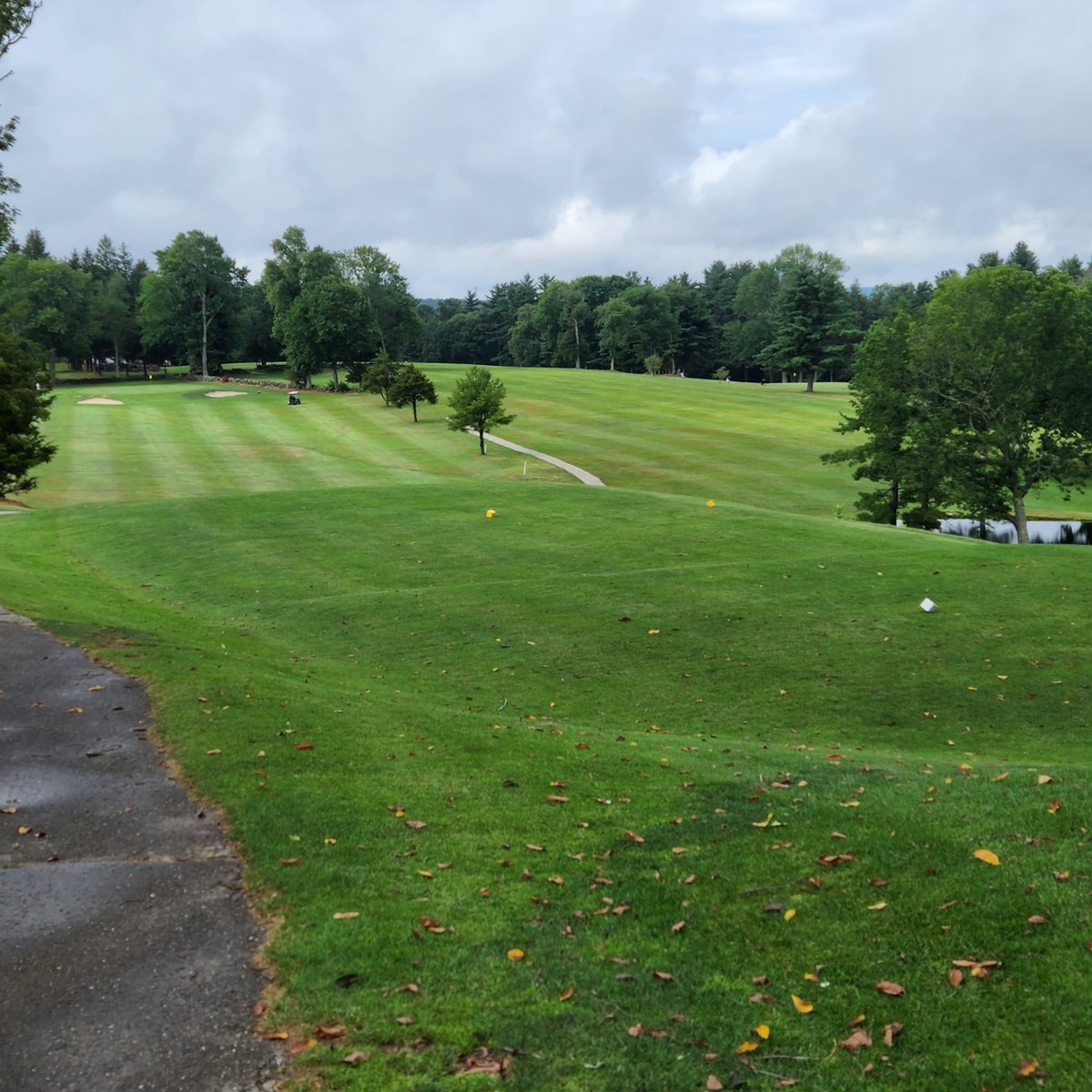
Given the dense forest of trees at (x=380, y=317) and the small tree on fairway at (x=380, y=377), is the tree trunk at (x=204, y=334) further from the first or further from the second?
the small tree on fairway at (x=380, y=377)

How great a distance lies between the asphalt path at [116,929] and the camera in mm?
4941

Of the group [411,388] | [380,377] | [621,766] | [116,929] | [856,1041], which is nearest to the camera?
[856,1041]

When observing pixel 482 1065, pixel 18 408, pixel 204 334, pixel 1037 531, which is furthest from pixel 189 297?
pixel 482 1065

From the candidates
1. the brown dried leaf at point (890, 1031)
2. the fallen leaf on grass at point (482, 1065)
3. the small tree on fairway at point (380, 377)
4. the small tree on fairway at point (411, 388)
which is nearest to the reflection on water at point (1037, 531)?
the small tree on fairway at point (411, 388)

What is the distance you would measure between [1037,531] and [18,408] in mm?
47464

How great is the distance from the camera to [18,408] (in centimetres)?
1616

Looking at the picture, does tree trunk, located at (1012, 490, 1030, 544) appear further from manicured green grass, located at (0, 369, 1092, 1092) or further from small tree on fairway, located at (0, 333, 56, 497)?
small tree on fairway, located at (0, 333, 56, 497)

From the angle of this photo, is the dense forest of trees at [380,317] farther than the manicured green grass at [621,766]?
Yes

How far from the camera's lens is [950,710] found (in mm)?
13984

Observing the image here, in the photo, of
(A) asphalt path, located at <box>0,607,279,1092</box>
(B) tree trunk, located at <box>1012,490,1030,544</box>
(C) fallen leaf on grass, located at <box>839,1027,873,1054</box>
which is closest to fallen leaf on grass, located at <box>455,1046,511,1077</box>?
(A) asphalt path, located at <box>0,607,279,1092</box>

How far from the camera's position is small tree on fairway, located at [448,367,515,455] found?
5356 centimetres

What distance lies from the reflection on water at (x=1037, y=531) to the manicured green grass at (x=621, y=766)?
25736 millimetres

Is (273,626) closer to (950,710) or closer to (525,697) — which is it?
(525,697)

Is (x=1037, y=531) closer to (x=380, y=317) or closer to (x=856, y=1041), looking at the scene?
(x=856, y=1041)
